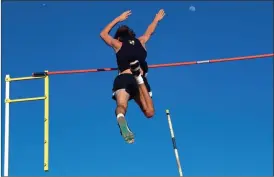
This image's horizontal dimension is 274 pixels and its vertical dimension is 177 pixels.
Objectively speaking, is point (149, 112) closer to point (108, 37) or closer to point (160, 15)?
point (108, 37)

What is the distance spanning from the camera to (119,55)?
28.2 ft

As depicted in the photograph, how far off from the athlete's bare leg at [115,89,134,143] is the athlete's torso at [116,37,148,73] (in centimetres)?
49

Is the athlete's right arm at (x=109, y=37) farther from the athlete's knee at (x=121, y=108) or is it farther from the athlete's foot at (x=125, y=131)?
the athlete's foot at (x=125, y=131)

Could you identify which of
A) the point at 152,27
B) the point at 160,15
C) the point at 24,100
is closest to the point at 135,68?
the point at 152,27

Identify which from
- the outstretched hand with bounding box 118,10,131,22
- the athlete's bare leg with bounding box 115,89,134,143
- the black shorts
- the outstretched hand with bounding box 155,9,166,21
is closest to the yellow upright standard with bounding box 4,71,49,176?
the black shorts

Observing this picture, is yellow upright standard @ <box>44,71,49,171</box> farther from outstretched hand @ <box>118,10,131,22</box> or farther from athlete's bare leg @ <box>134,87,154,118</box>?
outstretched hand @ <box>118,10,131,22</box>

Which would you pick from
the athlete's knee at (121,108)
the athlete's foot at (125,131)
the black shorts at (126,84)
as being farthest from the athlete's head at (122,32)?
the athlete's foot at (125,131)

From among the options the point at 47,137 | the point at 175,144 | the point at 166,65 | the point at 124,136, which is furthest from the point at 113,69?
the point at 175,144

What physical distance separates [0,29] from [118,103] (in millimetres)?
2850

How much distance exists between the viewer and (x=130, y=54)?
854 centimetres

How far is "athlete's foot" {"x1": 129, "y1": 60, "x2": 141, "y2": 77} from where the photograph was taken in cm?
786

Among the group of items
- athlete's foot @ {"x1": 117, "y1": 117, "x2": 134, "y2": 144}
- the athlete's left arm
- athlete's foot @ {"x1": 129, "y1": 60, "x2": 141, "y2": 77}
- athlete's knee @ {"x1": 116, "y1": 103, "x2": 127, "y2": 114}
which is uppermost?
the athlete's left arm

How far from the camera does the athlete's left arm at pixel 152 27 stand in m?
9.05

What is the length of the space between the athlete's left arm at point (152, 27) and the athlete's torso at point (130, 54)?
0.28 metres
